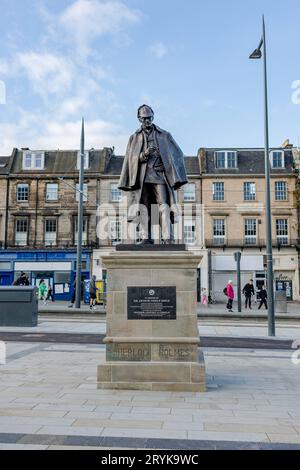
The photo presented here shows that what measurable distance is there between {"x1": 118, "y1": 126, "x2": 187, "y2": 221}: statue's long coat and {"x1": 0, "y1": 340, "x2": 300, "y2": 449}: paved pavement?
290 cm

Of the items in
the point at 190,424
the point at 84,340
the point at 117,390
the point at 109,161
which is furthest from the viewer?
the point at 109,161

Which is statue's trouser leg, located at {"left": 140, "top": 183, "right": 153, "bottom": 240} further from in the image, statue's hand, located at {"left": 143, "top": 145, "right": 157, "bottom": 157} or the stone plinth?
the stone plinth

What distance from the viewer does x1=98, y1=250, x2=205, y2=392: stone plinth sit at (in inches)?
251

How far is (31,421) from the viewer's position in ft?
15.9

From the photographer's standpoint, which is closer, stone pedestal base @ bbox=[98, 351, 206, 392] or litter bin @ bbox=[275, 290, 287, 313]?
stone pedestal base @ bbox=[98, 351, 206, 392]

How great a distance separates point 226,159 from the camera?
127 ft

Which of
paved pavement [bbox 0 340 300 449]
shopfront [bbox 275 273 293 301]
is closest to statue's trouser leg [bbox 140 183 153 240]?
paved pavement [bbox 0 340 300 449]

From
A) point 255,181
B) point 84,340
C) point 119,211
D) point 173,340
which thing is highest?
point 255,181

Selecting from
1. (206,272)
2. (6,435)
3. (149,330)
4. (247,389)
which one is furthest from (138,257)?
(206,272)

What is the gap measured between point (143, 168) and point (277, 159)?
110 feet

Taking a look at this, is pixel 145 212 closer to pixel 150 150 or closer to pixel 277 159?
pixel 150 150

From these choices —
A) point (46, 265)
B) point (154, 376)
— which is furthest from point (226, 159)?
point (154, 376)

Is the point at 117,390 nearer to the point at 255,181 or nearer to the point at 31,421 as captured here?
the point at 31,421

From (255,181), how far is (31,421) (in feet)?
115
